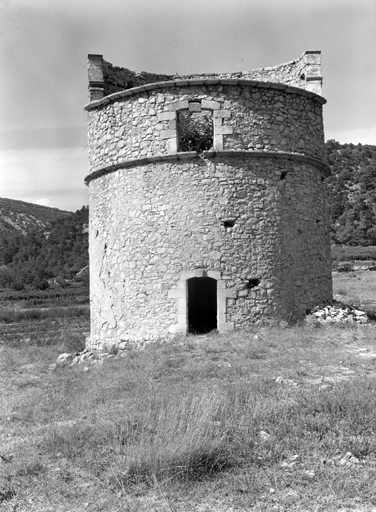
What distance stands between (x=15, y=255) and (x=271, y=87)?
4948 cm

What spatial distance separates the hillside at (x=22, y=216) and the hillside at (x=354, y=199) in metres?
42.6

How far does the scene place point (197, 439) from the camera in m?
4.69

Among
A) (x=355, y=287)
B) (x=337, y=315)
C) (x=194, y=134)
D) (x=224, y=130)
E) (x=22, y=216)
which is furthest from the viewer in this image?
(x=22, y=216)

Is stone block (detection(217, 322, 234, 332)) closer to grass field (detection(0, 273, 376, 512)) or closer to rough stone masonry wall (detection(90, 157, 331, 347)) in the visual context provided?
rough stone masonry wall (detection(90, 157, 331, 347))

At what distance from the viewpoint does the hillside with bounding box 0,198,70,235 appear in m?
73.4

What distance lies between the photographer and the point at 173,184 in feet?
36.8

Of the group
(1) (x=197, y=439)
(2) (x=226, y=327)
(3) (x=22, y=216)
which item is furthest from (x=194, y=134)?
(3) (x=22, y=216)

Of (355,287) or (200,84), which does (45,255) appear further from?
(200,84)

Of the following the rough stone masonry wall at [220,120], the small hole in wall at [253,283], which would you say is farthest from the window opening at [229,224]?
the rough stone masonry wall at [220,120]

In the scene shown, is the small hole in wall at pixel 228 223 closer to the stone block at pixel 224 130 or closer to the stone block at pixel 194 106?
the stone block at pixel 224 130

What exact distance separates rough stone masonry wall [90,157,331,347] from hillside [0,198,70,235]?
62350mm

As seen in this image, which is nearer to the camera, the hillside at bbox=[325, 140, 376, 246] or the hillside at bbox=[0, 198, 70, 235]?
the hillside at bbox=[325, 140, 376, 246]

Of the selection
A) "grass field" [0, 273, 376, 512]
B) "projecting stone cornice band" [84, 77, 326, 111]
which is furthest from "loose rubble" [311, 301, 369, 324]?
"projecting stone cornice band" [84, 77, 326, 111]

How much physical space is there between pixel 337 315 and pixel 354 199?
38495 millimetres
